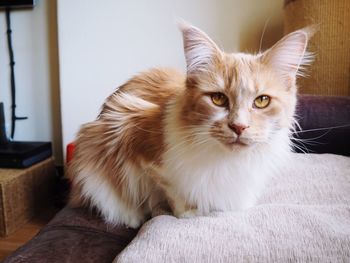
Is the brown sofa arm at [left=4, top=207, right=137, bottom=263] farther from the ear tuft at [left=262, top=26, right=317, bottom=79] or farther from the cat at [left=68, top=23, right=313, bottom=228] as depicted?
the ear tuft at [left=262, top=26, right=317, bottom=79]

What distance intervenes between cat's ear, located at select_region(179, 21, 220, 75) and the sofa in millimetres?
357

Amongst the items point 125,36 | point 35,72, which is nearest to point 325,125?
point 125,36

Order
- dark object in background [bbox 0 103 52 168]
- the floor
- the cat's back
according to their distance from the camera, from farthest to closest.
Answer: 1. dark object in background [bbox 0 103 52 168]
2. the floor
3. the cat's back

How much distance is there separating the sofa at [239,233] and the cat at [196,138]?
0.23ft

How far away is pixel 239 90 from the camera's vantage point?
2.32 ft

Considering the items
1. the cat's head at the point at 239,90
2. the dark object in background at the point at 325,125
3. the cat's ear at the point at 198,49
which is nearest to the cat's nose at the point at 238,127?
the cat's head at the point at 239,90

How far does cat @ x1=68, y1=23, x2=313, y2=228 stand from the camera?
28.4 inches

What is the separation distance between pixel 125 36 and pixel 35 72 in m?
0.72

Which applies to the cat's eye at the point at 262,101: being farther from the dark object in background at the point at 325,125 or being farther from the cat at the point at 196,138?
the dark object in background at the point at 325,125

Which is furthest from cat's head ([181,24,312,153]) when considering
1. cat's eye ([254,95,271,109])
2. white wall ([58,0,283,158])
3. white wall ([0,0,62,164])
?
white wall ([0,0,62,164])

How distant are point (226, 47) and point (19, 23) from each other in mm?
1356

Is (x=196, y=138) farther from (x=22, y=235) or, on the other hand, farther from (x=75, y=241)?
(x=22, y=235)

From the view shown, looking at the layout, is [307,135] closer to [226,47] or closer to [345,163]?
[345,163]

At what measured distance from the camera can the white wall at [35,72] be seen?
6.91 ft
